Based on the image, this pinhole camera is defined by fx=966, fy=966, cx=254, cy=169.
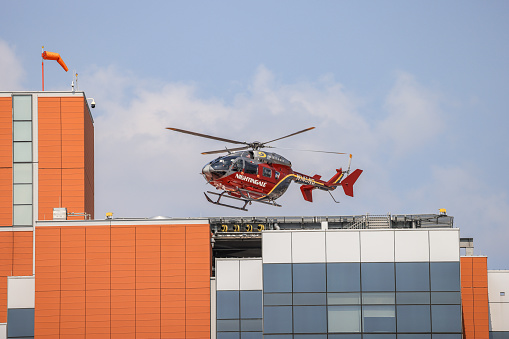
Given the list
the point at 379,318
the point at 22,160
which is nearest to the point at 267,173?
the point at 379,318

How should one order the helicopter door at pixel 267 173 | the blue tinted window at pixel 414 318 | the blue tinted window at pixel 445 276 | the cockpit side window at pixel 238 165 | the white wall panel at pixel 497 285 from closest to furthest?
the blue tinted window at pixel 414 318 → the blue tinted window at pixel 445 276 → the cockpit side window at pixel 238 165 → the white wall panel at pixel 497 285 → the helicopter door at pixel 267 173

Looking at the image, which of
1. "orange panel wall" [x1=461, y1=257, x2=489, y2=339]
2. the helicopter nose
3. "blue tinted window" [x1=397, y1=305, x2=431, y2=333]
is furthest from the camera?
the helicopter nose

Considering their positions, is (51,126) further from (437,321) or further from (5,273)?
(437,321)

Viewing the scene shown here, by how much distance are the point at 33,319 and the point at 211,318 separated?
11.8 meters

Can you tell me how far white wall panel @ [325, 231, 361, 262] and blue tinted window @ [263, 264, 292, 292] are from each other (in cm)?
288

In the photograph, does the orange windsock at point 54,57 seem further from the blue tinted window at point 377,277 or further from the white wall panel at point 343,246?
the blue tinted window at point 377,277

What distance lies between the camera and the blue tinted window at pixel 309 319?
6225 cm

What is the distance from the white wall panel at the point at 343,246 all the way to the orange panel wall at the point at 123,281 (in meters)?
8.13

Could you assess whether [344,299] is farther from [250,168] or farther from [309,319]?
[250,168]

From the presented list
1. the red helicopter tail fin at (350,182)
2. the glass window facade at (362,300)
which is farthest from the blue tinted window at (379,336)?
the red helicopter tail fin at (350,182)

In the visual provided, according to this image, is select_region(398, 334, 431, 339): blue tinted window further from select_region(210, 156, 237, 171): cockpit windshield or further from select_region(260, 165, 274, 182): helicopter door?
select_region(210, 156, 237, 171): cockpit windshield

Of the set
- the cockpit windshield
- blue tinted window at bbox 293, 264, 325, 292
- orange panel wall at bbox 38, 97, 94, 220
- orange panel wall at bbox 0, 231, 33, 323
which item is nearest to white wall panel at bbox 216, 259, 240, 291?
blue tinted window at bbox 293, 264, 325, 292

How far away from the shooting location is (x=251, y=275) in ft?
212

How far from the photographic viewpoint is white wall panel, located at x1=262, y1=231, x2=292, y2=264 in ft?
208
